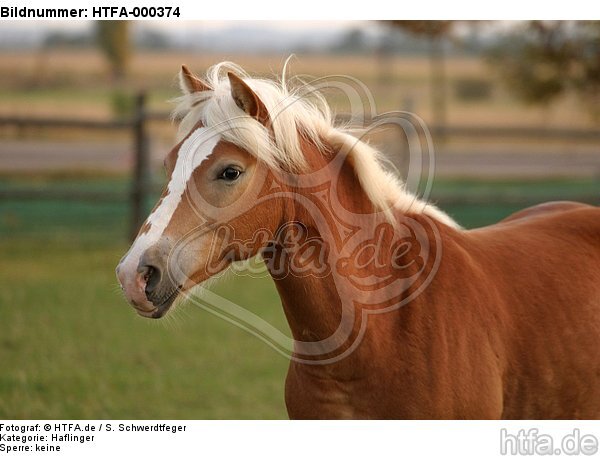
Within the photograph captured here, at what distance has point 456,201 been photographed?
11.1m

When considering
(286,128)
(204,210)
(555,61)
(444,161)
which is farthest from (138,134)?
(204,210)

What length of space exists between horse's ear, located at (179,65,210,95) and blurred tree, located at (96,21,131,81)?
21679mm

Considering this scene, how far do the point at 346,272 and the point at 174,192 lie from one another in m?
0.70

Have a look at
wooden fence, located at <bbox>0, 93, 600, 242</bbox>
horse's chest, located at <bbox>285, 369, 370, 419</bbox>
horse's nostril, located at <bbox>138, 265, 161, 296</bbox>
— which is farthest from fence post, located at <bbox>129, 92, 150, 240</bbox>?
horse's nostril, located at <bbox>138, 265, 161, 296</bbox>

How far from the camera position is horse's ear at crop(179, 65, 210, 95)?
3.05m

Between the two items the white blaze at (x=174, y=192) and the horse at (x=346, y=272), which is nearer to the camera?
the white blaze at (x=174, y=192)

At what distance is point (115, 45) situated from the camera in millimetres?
25188

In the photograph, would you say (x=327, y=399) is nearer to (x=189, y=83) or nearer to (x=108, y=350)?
(x=189, y=83)

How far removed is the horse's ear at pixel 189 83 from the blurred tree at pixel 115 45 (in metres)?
21.7

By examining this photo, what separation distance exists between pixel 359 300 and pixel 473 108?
29.2 metres

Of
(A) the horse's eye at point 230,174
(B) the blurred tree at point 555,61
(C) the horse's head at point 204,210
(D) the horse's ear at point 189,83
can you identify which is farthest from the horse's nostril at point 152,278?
(B) the blurred tree at point 555,61

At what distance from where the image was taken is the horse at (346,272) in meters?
2.78

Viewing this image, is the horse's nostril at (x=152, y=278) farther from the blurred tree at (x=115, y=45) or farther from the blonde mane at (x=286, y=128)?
the blurred tree at (x=115, y=45)
